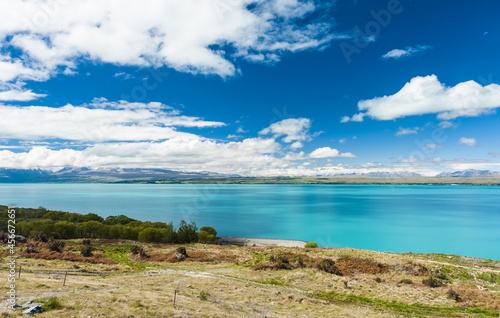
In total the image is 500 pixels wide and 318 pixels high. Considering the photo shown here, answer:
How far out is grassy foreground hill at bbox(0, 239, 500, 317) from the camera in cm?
2108

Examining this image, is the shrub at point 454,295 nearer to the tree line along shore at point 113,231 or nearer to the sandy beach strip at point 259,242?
the tree line along shore at point 113,231

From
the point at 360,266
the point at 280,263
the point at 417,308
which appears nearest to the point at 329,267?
the point at 360,266

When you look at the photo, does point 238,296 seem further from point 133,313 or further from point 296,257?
point 296,257

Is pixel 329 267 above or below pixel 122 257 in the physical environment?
above

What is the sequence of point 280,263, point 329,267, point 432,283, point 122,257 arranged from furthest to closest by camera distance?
point 122,257, point 280,263, point 329,267, point 432,283

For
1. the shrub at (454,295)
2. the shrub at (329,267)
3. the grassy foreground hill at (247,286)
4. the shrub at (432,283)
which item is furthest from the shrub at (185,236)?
the shrub at (454,295)

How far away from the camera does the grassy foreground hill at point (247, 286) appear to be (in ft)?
69.2

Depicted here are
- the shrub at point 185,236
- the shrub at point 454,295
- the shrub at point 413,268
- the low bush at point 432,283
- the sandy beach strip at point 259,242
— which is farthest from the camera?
the sandy beach strip at point 259,242

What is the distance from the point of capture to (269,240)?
96.7m

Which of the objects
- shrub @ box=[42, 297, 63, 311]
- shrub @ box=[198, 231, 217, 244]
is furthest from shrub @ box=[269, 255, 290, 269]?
shrub @ box=[198, 231, 217, 244]

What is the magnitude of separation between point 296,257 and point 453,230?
117 meters

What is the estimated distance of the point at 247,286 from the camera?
98.1ft

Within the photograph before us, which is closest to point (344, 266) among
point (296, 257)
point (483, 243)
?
point (296, 257)

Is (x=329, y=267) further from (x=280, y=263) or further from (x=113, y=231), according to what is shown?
(x=113, y=231)
